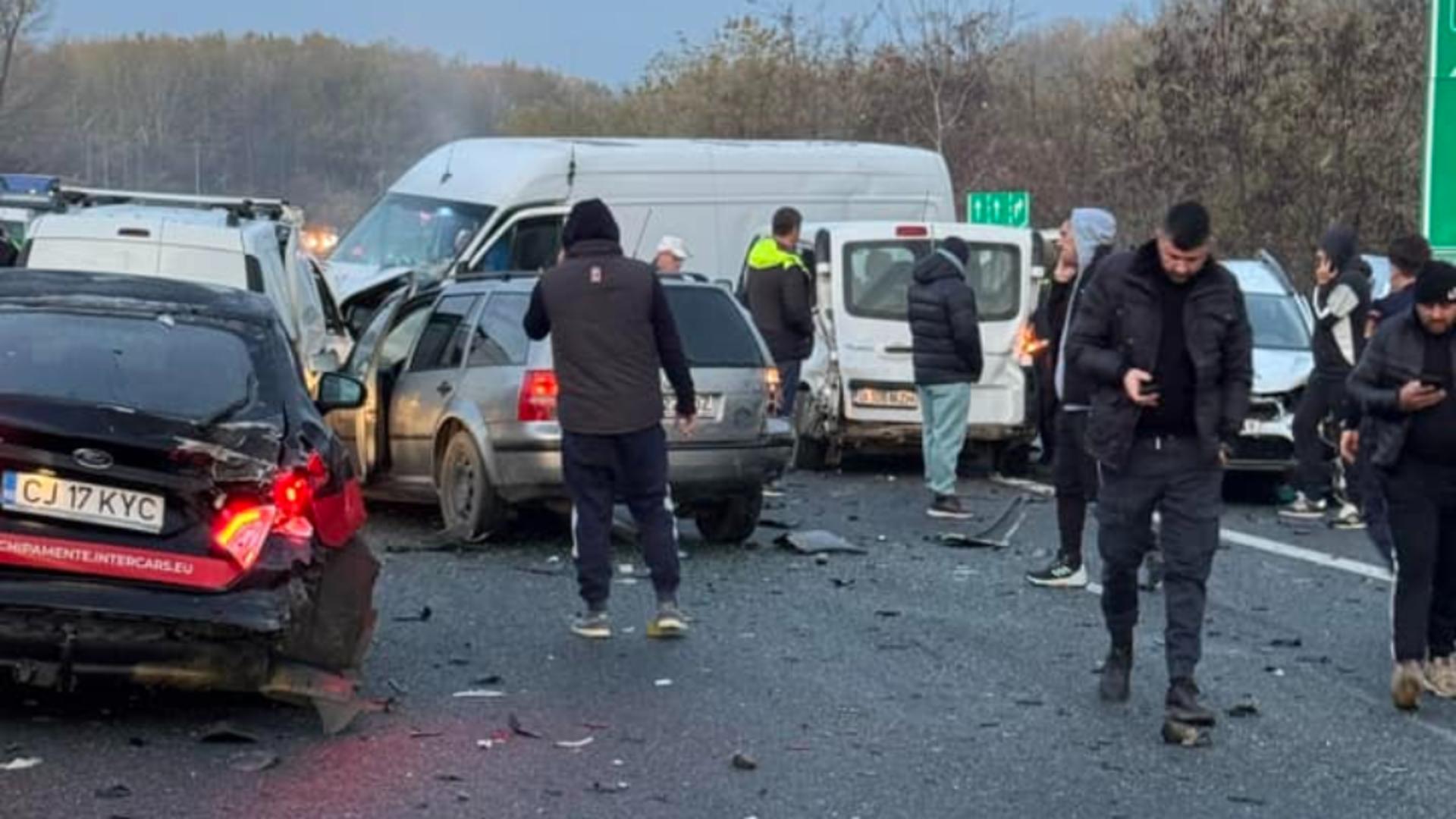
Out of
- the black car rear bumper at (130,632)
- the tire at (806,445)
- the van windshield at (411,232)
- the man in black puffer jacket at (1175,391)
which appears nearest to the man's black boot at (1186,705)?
the man in black puffer jacket at (1175,391)

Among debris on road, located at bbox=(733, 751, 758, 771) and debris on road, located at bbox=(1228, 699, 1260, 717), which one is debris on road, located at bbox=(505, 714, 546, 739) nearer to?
debris on road, located at bbox=(733, 751, 758, 771)

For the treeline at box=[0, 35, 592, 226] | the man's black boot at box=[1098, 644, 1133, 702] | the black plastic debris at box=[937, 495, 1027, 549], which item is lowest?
the black plastic debris at box=[937, 495, 1027, 549]

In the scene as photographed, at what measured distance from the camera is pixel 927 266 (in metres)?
14.2

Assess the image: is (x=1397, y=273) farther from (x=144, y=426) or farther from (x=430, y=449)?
(x=144, y=426)

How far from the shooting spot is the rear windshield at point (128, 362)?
22.8 feet

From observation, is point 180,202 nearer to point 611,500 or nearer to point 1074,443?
point 611,500

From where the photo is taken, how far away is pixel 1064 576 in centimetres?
1076

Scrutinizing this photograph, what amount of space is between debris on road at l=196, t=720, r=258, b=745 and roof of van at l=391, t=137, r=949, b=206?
13310 mm

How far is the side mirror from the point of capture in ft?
29.8

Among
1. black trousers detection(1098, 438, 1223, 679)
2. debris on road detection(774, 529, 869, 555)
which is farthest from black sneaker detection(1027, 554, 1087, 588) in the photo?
black trousers detection(1098, 438, 1223, 679)

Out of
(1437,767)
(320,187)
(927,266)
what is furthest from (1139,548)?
(320,187)

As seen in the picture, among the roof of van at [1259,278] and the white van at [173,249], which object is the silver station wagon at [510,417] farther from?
the roof of van at [1259,278]

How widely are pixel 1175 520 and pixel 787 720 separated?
62.1 inches

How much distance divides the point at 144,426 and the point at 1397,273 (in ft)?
21.6
